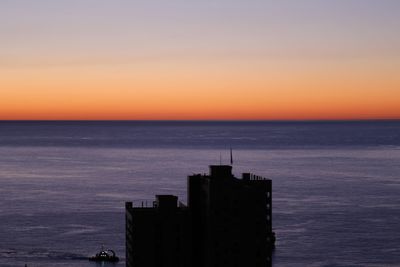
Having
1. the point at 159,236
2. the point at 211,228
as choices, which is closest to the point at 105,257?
the point at 159,236

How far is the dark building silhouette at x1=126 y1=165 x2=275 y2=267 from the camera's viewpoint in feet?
259

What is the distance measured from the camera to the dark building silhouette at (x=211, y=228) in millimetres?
79000

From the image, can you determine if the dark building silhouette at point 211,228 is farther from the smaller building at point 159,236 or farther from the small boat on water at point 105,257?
the small boat on water at point 105,257

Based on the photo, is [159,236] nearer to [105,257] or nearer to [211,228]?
[211,228]

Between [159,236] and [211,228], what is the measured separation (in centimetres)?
590

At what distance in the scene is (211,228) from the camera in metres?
80.0

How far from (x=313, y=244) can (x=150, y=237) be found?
A: 36.3 metres

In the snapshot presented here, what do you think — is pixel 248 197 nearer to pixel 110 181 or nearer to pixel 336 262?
pixel 336 262

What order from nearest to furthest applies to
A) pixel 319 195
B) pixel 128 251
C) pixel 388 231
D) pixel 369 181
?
pixel 128 251
pixel 388 231
pixel 319 195
pixel 369 181

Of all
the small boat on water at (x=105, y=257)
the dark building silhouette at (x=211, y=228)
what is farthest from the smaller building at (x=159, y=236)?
the small boat on water at (x=105, y=257)

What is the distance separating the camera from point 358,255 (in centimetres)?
10419

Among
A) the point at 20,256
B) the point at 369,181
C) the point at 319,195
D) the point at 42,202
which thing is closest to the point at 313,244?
the point at 20,256

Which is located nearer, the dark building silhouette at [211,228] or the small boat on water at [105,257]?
the dark building silhouette at [211,228]

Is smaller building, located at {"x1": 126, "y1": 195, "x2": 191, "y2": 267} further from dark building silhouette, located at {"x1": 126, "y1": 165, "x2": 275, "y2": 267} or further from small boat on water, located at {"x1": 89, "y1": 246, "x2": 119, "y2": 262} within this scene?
small boat on water, located at {"x1": 89, "y1": 246, "x2": 119, "y2": 262}
